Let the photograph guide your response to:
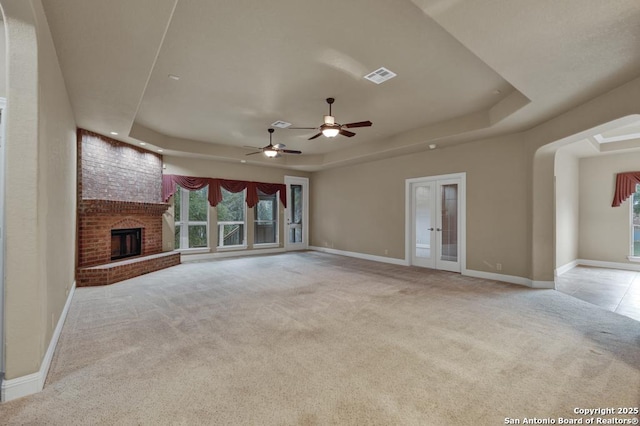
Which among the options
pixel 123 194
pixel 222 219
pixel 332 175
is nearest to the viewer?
pixel 123 194

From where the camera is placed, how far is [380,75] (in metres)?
3.78

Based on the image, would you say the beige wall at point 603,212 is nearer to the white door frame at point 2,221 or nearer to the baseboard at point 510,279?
the baseboard at point 510,279

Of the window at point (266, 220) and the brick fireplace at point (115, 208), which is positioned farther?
the window at point (266, 220)

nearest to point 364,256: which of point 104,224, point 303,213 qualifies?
point 303,213

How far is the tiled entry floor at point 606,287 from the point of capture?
4176 mm

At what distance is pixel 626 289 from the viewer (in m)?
5.07

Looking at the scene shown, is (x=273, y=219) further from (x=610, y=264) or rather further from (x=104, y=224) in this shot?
(x=610, y=264)

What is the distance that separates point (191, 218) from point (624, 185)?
1066cm

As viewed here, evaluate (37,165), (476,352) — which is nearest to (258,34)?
(37,165)

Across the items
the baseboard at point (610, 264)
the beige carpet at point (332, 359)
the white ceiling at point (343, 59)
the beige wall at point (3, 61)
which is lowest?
the beige carpet at point (332, 359)

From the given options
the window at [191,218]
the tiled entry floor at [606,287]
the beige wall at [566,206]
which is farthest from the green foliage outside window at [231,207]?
the beige wall at [566,206]

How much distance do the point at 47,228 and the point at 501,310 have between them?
5.09 meters

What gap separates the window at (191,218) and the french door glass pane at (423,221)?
18.7ft

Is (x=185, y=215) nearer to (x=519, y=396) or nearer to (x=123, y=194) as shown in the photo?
(x=123, y=194)
